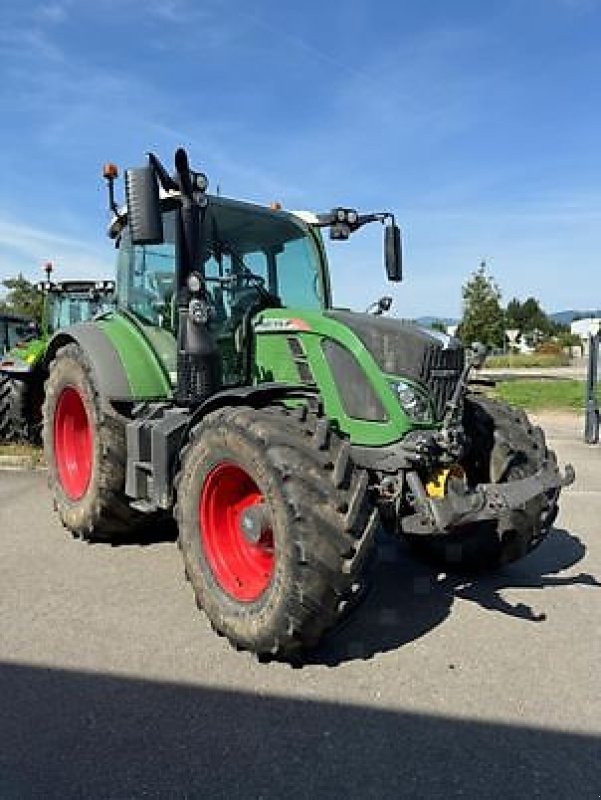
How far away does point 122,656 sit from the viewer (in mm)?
3684

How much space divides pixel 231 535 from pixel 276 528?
722 mm

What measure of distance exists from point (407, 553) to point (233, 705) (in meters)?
2.35

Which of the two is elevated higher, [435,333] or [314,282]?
[314,282]

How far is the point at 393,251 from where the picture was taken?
17.4ft

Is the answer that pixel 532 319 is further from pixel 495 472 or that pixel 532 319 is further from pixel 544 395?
pixel 495 472

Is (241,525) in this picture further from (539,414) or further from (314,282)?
(539,414)

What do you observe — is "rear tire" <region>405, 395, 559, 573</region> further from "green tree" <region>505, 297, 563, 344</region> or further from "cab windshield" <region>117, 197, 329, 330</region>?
"green tree" <region>505, 297, 563, 344</region>

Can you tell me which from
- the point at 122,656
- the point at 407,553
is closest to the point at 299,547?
the point at 122,656

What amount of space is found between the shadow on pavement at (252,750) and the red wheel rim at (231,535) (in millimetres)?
719

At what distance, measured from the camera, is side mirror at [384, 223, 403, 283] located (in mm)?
5312

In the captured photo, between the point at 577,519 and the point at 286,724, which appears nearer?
the point at 286,724

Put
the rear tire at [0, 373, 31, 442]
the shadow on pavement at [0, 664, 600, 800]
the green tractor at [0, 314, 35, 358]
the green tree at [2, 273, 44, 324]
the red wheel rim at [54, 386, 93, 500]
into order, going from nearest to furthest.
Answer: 1. the shadow on pavement at [0, 664, 600, 800]
2. the red wheel rim at [54, 386, 93, 500]
3. the rear tire at [0, 373, 31, 442]
4. the green tractor at [0, 314, 35, 358]
5. the green tree at [2, 273, 44, 324]

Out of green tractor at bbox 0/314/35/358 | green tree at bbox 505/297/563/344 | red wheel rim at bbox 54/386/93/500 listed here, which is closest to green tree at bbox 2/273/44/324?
Answer: green tractor at bbox 0/314/35/358

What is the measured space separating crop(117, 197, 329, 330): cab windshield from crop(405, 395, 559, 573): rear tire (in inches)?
56.8
